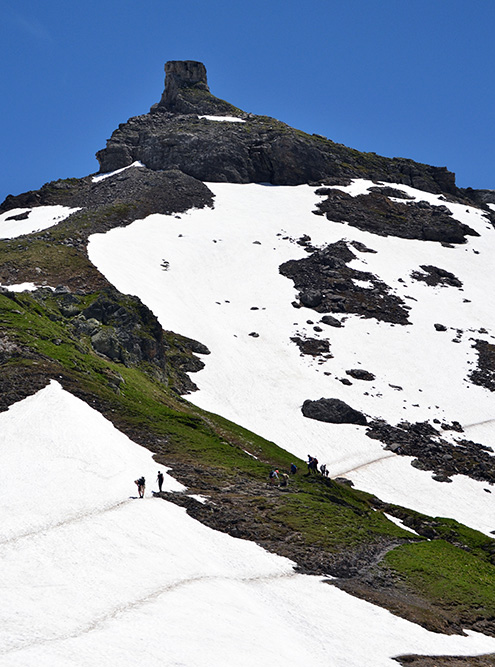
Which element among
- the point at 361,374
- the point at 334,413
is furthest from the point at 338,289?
the point at 334,413

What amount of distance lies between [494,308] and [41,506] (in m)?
93.8

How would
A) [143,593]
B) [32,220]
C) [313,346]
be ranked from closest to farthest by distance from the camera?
[143,593]
[313,346]
[32,220]

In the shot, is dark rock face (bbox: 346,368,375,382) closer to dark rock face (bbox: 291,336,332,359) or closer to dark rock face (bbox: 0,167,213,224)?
dark rock face (bbox: 291,336,332,359)

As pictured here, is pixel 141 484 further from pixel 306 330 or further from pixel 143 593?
pixel 306 330

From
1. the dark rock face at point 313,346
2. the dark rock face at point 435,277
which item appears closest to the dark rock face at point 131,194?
the dark rock face at point 435,277

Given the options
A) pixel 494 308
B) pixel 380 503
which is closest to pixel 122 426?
pixel 380 503

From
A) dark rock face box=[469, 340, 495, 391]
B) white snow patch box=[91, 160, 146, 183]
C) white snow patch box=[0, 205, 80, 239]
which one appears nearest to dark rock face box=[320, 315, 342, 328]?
dark rock face box=[469, 340, 495, 391]

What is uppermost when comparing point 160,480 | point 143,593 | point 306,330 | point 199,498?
point 306,330

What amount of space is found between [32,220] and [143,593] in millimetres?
111797

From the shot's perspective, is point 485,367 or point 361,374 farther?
point 485,367

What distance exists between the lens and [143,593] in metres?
21.6

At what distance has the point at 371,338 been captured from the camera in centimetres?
9050

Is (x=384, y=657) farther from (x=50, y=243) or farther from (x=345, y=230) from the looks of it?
(x=345, y=230)

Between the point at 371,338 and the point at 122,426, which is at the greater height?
the point at 371,338
